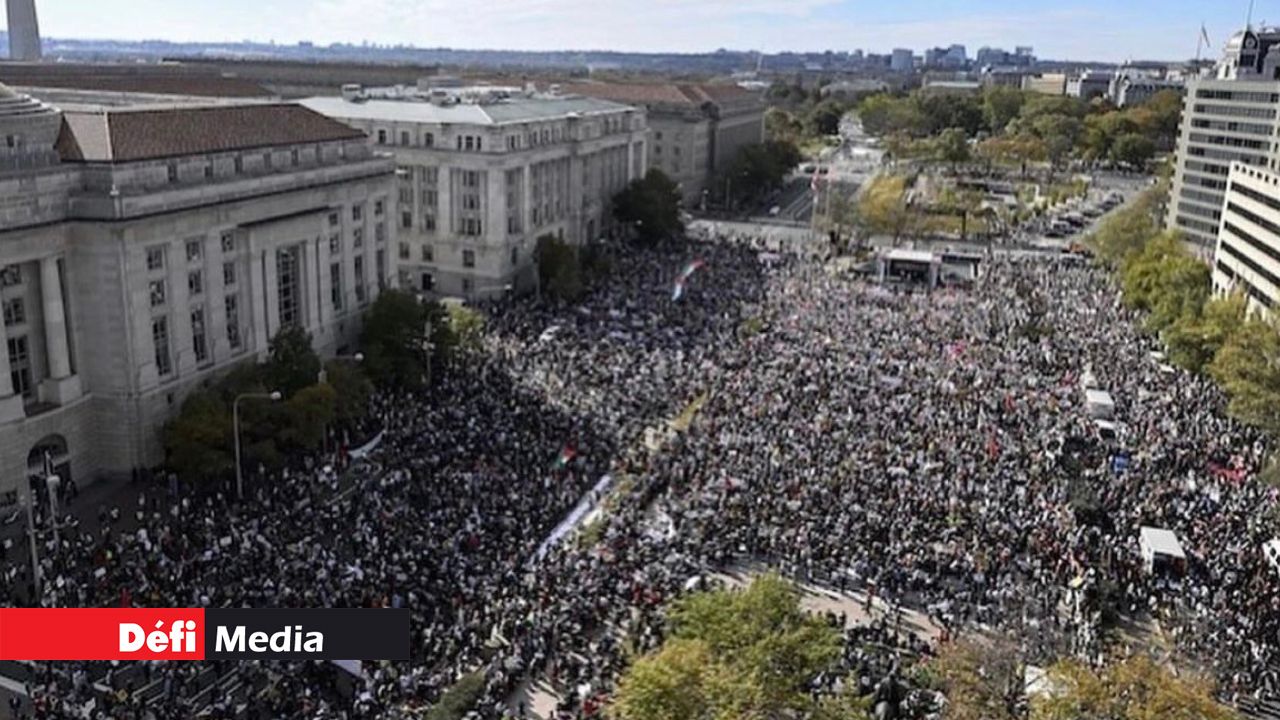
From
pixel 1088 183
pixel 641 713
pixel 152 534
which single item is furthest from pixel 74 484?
pixel 1088 183

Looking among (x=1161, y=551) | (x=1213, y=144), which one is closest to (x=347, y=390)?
(x=1161, y=551)

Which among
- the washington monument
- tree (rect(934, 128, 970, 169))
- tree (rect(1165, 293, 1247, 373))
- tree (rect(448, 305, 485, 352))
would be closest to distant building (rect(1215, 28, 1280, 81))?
tree (rect(934, 128, 970, 169))

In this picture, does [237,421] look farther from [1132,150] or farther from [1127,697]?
[1132,150]

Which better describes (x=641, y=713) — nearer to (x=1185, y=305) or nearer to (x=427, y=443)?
(x=427, y=443)

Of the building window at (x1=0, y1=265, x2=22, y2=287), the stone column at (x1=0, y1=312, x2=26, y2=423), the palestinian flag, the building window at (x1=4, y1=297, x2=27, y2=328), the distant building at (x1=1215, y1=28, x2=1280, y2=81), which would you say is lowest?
the palestinian flag

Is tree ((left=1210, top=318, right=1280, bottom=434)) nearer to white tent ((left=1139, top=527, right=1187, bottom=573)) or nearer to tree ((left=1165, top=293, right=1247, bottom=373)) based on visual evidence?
tree ((left=1165, top=293, right=1247, bottom=373))
